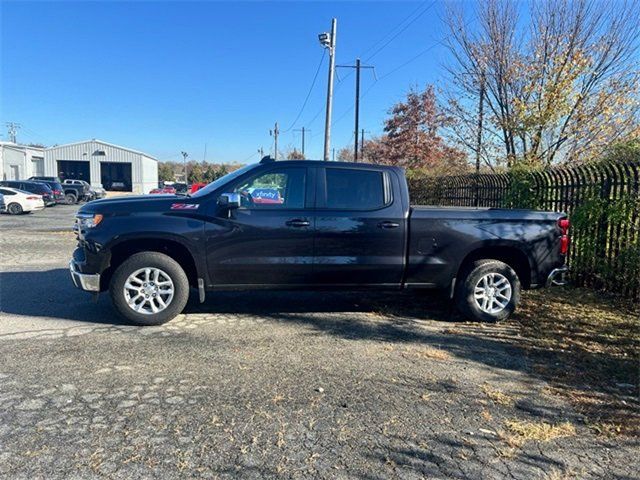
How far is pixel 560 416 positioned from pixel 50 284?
280 inches

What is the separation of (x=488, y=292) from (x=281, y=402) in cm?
321

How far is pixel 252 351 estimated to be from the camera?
178 inches

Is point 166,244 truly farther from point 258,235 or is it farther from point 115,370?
point 115,370

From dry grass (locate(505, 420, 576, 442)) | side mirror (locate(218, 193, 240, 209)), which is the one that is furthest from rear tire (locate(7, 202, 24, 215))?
dry grass (locate(505, 420, 576, 442))

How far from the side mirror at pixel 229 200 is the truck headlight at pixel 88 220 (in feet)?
4.27

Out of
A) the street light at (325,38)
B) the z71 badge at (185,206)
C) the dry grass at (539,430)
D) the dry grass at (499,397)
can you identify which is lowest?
the dry grass at (539,430)

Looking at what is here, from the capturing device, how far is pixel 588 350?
473 centimetres

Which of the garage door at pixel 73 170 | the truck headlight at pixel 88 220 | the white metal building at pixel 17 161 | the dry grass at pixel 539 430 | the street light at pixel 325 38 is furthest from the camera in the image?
the garage door at pixel 73 170

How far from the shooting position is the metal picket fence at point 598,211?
6.46 metres

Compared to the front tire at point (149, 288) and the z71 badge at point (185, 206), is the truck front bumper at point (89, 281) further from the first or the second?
the z71 badge at point (185, 206)

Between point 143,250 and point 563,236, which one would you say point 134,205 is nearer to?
point 143,250

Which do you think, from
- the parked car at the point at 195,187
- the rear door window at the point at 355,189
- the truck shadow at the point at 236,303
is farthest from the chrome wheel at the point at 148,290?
the rear door window at the point at 355,189

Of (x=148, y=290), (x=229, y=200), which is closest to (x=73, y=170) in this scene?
(x=148, y=290)

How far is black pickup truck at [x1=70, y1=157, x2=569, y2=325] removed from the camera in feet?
17.0
